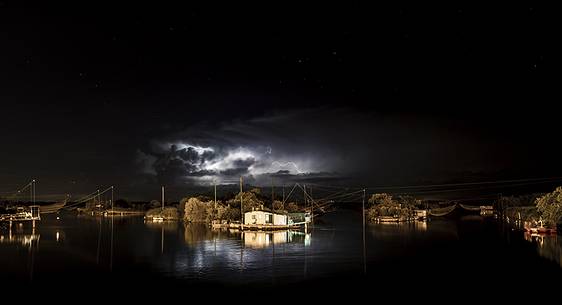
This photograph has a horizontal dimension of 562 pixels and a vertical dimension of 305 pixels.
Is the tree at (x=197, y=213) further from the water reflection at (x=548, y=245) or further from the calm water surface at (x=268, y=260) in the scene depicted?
the water reflection at (x=548, y=245)

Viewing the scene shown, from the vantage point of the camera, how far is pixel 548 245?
200 feet

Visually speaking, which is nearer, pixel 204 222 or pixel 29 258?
pixel 29 258

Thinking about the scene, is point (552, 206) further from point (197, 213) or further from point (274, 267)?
point (197, 213)

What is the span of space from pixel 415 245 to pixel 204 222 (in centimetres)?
7028

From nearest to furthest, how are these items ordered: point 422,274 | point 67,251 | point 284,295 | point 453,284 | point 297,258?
point 284,295 < point 453,284 < point 422,274 < point 297,258 < point 67,251

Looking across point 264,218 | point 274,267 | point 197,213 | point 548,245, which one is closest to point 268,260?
point 274,267

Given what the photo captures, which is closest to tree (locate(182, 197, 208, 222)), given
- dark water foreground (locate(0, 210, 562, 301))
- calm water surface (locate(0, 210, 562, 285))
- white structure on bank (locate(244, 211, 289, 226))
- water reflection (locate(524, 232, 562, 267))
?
white structure on bank (locate(244, 211, 289, 226))

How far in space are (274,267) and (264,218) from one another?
50344 mm

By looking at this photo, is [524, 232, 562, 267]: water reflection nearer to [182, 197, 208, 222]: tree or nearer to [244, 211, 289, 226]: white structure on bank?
[244, 211, 289, 226]: white structure on bank

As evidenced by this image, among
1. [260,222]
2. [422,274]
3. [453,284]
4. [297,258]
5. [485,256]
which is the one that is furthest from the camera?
[260,222]

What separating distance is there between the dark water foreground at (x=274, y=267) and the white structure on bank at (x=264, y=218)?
26.5 meters

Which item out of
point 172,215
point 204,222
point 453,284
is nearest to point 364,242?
point 453,284

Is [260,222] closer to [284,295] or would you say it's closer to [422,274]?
[422,274]

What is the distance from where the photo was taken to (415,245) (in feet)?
208
